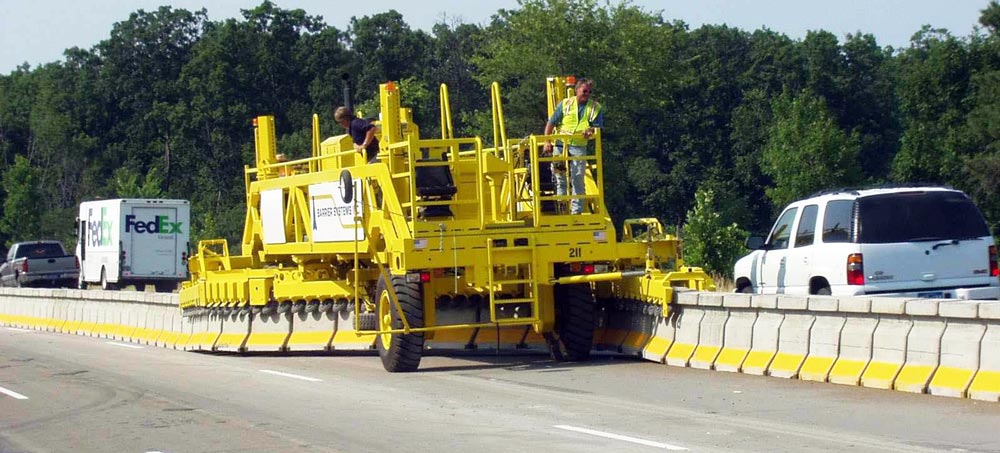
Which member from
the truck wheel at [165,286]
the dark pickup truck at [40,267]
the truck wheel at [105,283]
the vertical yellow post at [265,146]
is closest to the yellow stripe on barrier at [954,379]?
the vertical yellow post at [265,146]

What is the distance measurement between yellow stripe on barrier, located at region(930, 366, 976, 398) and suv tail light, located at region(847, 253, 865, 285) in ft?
9.34

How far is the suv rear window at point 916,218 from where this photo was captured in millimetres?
15047

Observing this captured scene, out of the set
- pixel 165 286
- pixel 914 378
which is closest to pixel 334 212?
pixel 914 378

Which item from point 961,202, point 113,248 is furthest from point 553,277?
point 113,248

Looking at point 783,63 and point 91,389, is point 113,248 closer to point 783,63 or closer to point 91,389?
point 91,389

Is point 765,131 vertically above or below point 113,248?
above

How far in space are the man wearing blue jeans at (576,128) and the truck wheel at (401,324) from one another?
7.32 ft

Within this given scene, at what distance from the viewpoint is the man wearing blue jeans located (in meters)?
16.3

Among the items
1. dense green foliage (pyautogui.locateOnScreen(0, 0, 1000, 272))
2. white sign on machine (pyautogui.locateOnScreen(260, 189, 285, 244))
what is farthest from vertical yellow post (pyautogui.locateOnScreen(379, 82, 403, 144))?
dense green foliage (pyautogui.locateOnScreen(0, 0, 1000, 272))

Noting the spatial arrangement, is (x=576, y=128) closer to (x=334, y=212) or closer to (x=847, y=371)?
(x=334, y=212)

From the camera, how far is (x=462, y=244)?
15742 mm

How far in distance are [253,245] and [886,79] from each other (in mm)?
84996

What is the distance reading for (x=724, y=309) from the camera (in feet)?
49.8

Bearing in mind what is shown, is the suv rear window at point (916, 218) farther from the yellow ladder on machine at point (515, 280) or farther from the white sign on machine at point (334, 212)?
the white sign on machine at point (334, 212)
